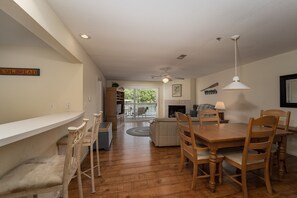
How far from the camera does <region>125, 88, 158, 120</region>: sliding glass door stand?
8.30 metres

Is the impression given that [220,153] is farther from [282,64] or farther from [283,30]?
[282,64]

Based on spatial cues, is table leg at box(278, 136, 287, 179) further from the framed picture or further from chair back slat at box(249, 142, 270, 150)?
the framed picture

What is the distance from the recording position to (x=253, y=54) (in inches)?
129

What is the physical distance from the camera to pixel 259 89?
380 cm

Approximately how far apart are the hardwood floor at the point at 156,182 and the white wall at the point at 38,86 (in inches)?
52.7

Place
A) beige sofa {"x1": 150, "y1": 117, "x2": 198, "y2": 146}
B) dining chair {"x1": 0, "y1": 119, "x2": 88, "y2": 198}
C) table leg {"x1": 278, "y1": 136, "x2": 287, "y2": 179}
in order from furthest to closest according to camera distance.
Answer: beige sofa {"x1": 150, "y1": 117, "x2": 198, "y2": 146}, table leg {"x1": 278, "y1": 136, "x2": 287, "y2": 179}, dining chair {"x1": 0, "y1": 119, "x2": 88, "y2": 198}

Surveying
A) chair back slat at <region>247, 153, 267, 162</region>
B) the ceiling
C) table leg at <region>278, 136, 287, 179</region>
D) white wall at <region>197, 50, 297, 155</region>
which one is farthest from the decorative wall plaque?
white wall at <region>197, 50, 297, 155</region>

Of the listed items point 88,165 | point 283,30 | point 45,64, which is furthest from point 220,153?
point 45,64

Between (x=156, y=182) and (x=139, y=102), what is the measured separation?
6443 mm

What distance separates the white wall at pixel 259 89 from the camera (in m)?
3.15

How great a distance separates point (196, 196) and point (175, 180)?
408 millimetres

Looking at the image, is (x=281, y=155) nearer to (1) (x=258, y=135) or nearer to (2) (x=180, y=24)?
(1) (x=258, y=135)

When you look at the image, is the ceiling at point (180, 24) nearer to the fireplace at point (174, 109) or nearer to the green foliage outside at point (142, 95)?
the fireplace at point (174, 109)

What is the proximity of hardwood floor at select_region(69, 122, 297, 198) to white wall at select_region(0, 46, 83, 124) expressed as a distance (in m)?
1.34
